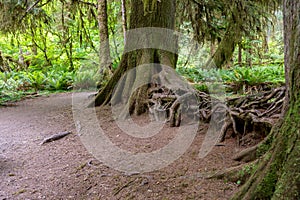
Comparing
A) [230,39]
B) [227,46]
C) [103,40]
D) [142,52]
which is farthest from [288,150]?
[227,46]

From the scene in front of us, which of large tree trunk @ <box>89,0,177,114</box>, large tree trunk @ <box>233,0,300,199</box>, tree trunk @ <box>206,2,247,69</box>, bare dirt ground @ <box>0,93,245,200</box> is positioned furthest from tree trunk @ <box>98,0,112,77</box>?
large tree trunk @ <box>233,0,300,199</box>

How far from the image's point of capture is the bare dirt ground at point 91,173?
2.89m

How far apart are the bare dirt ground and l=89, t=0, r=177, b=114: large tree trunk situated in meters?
1.00

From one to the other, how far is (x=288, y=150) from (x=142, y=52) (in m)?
4.66

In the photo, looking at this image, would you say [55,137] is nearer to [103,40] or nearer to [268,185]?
[268,185]

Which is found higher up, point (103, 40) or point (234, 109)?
point (103, 40)

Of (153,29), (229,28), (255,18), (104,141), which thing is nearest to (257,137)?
(104,141)

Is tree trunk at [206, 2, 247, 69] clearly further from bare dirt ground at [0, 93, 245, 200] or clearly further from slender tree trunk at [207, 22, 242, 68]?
bare dirt ground at [0, 93, 245, 200]

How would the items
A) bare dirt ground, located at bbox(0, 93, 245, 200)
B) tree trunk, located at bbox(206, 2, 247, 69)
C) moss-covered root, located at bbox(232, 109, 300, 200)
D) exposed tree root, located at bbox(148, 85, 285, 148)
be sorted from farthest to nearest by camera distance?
1. tree trunk, located at bbox(206, 2, 247, 69)
2. exposed tree root, located at bbox(148, 85, 285, 148)
3. bare dirt ground, located at bbox(0, 93, 245, 200)
4. moss-covered root, located at bbox(232, 109, 300, 200)

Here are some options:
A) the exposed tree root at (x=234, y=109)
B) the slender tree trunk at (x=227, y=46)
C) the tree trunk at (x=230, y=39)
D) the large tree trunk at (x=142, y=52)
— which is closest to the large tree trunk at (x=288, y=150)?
the exposed tree root at (x=234, y=109)

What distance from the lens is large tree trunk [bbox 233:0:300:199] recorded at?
1.83 metres

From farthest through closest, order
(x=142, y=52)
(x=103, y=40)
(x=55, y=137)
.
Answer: (x=103, y=40)
(x=142, y=52)
(x=55, y=137)

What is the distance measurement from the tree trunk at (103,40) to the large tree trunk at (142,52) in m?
3.61

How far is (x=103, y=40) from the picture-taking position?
10.3m
